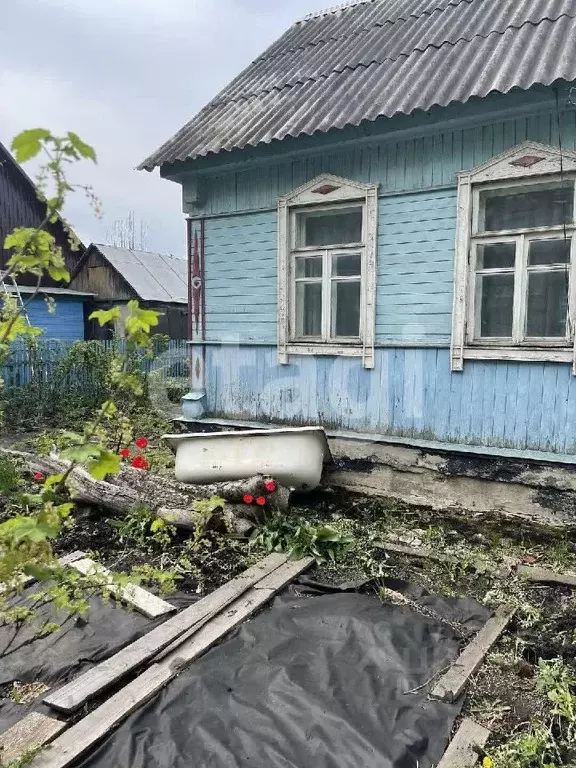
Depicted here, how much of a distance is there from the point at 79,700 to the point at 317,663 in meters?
1.20

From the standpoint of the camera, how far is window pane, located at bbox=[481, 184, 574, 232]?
4546mm

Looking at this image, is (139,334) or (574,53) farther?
(574,53)

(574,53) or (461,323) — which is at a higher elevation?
(574,53)

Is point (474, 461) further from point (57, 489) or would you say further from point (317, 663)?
point (57, 489)

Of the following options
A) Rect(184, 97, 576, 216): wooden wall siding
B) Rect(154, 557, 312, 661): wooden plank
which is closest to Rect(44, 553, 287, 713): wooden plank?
Rect(154, 557, 312, 661): wooden plank

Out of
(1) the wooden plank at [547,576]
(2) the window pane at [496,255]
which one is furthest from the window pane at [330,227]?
(1) the wooden plank at [547,576]

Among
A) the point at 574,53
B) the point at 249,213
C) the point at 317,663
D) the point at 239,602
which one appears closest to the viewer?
the point at 317,663

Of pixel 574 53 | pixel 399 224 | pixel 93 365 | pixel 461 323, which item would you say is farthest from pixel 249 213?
pixel 93 365

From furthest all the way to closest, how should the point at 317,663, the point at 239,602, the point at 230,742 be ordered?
1. the point at 239,602
2. the point at 317,663
3. the point at 230,742

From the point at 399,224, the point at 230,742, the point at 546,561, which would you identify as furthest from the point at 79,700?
the point at 399,224

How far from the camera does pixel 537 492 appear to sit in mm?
4777

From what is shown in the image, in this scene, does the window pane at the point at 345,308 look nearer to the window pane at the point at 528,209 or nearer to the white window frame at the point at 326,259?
the white window frame at the point at 326,259

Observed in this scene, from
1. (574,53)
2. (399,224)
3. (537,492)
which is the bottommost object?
(537,492)

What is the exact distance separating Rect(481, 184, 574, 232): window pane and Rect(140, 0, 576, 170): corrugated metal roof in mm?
897
